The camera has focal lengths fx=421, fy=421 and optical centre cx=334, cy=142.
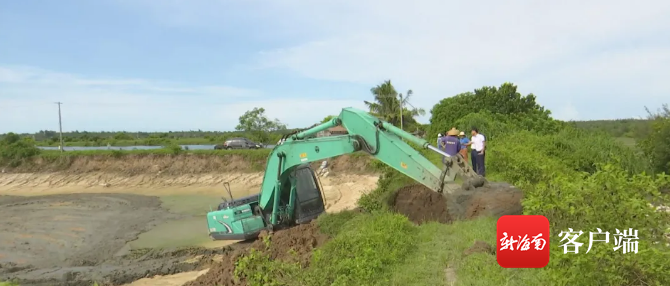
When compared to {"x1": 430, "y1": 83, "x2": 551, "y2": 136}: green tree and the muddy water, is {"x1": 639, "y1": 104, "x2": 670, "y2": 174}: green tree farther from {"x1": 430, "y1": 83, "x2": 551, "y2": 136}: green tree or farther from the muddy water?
the muddy water

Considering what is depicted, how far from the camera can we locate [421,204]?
9531 millimetres

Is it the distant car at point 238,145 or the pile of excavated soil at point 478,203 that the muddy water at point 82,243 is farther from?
the distant car at point 238,145

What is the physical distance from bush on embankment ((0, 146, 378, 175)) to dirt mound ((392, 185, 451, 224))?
18306mm

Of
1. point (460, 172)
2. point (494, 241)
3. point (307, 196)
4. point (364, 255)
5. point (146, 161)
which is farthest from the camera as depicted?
point (146, 161)

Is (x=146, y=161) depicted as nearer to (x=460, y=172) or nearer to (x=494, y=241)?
(x=460, y=172)

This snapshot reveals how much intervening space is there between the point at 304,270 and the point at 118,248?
9.88m

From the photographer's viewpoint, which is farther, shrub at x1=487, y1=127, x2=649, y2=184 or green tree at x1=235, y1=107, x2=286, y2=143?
green tree at x1=235, y1=107, x2=286, y2=143

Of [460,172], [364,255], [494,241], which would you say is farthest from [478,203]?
[364,255]

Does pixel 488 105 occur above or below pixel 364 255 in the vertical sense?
above

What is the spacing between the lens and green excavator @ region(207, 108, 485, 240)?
780 centimetres

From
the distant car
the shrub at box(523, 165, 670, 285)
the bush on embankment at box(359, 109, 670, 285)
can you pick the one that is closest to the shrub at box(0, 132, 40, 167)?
the distant car

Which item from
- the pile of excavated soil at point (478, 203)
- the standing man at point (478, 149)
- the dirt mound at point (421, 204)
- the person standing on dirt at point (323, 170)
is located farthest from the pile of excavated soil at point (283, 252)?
the person standing on dirt at point (323, 170)

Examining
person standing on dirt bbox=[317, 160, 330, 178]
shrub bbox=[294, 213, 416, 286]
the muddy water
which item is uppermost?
shrub bbox=[294, 213, 416, 286]

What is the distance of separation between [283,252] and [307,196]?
130 inches
